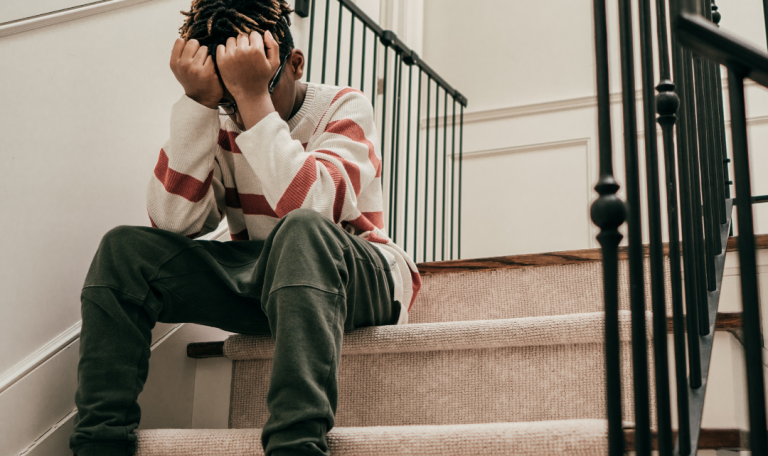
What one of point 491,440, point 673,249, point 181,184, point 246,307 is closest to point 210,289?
point 246,307

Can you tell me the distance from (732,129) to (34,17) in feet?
3.91

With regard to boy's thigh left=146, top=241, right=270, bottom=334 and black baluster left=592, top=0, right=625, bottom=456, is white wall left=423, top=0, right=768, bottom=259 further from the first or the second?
black baluster left=592, top=0, right=625, bottom=456

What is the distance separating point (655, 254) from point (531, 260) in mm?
744

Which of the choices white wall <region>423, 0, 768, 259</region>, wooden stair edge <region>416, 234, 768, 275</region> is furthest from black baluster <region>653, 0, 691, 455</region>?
white wall <region>423, 0, 768, 259</region>

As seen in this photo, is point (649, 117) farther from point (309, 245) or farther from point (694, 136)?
point (309, 245)

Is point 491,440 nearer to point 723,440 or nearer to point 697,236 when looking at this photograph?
point 723,440

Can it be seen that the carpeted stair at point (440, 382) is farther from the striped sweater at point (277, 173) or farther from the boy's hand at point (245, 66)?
the boy's hand at point (245, 66)

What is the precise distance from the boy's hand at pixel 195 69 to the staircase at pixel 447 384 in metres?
0.47

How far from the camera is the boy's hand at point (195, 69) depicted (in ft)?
3.55

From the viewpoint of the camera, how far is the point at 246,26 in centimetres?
112

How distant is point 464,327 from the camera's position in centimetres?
103

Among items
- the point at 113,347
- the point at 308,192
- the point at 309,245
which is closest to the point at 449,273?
the point at 308,192

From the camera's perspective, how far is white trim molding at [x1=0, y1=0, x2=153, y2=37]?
3.79 feet

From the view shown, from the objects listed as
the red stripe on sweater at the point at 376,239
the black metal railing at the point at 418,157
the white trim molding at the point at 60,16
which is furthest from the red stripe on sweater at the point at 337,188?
the black metal railing at the point at 418,157
